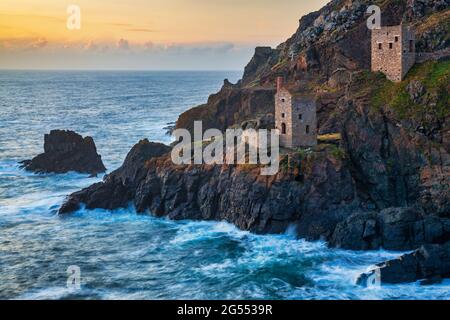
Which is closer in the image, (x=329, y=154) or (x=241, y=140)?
(x=329, y=154)

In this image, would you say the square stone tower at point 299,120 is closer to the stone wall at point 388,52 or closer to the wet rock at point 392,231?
the stone wall at point 388,52

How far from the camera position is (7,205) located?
77.8 m

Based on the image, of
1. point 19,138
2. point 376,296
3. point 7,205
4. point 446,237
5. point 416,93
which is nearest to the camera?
point 376,296

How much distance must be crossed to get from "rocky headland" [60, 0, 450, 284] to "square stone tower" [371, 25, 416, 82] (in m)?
1.35

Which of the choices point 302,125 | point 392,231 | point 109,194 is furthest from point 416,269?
point 109,194

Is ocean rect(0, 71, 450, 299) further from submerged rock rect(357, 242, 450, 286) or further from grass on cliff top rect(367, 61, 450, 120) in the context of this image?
grass on cliff top rect(367, 61, 450, 120)

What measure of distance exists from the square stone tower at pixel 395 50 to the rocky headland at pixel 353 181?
4.44ft

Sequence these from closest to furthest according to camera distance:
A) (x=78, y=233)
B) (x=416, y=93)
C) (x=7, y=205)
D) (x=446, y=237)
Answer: (x=446, y=237) < (x=78, y=233) < (x=416, y=93) < (x=7, y=205)

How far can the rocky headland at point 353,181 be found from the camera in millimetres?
55594

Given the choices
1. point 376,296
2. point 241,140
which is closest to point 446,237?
point 376,296

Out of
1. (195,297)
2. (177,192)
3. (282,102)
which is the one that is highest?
(282,102)

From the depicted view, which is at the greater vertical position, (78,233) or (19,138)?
(19,138)

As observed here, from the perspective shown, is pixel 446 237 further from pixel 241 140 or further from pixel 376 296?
pixel 241 140

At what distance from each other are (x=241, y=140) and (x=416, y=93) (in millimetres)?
21593
